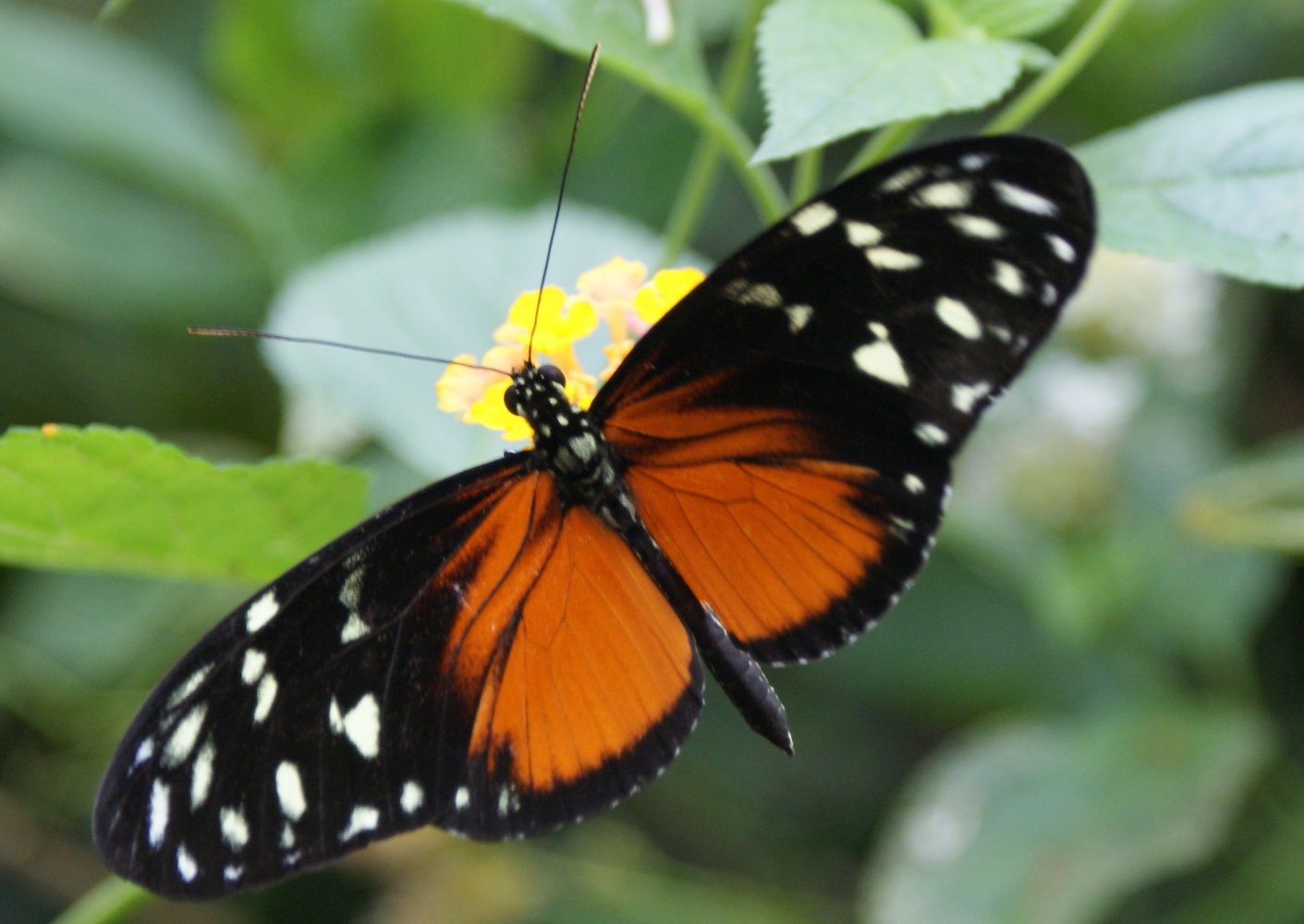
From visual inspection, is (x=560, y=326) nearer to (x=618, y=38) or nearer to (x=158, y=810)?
(x=618, y=38)

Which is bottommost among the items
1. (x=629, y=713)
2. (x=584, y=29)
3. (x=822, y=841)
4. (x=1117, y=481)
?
(x=822, y=841)

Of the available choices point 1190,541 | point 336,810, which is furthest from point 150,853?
point 1190,541

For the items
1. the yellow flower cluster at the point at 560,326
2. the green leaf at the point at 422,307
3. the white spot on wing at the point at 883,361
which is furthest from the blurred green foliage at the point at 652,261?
the white spot on wing at the point at 883,361

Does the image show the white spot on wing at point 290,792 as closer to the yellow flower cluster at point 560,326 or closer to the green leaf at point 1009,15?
the yellow flower cluster at point 560,326

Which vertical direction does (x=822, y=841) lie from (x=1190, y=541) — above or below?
below

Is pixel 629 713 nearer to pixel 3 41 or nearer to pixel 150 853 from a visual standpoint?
pixel 150 853

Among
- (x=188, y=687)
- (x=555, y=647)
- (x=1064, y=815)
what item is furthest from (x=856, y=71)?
(x=1064, y=815)

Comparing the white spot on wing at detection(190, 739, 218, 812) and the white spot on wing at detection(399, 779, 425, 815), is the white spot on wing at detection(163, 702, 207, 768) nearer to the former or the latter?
the white spot on wing at detection(190, 739, 218, 812)
